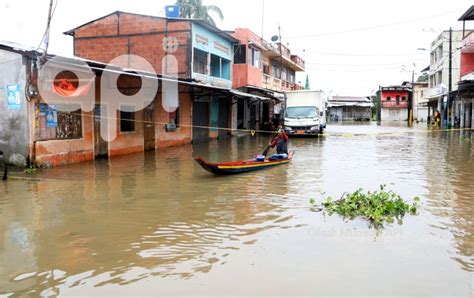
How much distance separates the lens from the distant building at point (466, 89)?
3366 centimetres

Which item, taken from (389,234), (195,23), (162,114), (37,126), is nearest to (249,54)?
(195,23)

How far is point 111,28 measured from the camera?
2409 cm

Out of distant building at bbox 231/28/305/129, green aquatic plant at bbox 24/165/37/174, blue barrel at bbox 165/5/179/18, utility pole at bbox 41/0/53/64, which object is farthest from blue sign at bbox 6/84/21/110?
distant building at bbox 231/28/305/129

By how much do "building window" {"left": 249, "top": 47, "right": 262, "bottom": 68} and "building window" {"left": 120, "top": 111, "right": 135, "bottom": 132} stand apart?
14903 mm

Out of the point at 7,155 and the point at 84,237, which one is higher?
the point at 7,155

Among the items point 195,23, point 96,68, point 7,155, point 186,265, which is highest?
point 195,23

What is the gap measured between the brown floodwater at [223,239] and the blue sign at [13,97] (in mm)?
2199

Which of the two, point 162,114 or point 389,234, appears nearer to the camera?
point 389,234

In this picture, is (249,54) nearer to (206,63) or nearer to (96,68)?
(206,63)

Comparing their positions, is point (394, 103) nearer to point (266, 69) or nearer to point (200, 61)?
point (266, 69)

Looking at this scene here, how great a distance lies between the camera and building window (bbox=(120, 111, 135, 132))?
1733 centimetres

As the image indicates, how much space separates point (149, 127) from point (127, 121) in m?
1.99

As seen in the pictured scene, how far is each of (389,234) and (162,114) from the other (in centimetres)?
1549

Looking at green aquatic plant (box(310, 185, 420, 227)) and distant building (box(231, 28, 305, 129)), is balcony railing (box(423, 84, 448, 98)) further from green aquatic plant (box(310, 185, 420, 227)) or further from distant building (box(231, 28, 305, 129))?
green aquatic plant (box(310, 185, 420, 227))
